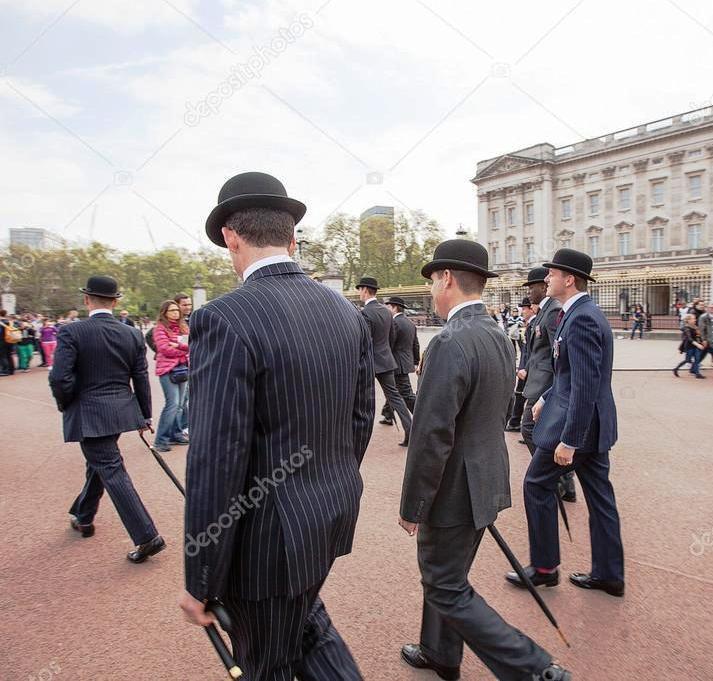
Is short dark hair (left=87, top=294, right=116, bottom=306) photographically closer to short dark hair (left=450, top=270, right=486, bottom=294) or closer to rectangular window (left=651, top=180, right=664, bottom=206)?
short dark hair (left=450, top=270, right=486, bottom=294)

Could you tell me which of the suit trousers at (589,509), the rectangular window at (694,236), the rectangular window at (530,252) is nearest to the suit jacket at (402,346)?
the suit trousers at (589,509)

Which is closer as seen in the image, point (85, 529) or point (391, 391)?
point (85, 529)

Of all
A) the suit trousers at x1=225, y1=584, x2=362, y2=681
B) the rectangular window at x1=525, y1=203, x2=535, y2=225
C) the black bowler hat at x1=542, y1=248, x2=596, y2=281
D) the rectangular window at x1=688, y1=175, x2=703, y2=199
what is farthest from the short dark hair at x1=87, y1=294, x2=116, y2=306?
the rectangular window at x1=525, y1=203, x2=535, y2=225

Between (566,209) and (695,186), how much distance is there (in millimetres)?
11460

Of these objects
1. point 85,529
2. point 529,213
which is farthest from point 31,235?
point 85,529

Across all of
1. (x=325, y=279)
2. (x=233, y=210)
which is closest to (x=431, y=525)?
(x=233, y=210)

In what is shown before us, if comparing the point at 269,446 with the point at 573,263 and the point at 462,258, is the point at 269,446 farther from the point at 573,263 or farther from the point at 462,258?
the point at 573,263

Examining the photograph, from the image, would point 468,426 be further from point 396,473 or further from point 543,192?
point 543,192

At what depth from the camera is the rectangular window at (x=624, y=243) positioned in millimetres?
48344

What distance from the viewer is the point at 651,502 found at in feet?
15.3

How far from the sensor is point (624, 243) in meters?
48.7

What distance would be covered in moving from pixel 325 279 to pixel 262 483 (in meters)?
23.8

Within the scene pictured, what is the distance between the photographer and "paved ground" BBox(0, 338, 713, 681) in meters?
2.64

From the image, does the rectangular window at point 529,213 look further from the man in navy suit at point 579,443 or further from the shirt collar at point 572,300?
the man in navy suit at point 579,443
